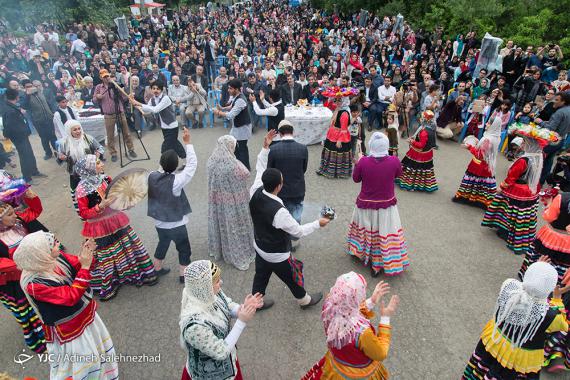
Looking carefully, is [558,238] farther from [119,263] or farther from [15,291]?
[15,291]

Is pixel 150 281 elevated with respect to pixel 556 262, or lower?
lower

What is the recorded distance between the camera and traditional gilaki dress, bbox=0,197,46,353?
344 centimetres

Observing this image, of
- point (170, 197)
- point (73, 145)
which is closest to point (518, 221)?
point (170, 197)

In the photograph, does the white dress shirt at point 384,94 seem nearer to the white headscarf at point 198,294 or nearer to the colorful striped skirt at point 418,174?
the colorful striped skirt at point 418,174

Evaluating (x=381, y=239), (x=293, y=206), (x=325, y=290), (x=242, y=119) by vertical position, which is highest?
(x=242, y=119)

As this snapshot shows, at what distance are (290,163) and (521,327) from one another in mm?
2992

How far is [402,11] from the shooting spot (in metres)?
23.1

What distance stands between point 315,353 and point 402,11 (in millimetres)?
24423

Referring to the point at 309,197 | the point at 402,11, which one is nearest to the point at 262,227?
the point at 309,197

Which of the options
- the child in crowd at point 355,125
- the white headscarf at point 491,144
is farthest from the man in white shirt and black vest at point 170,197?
the white headscarf at point 491,144

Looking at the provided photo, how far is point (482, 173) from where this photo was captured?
6254 mm

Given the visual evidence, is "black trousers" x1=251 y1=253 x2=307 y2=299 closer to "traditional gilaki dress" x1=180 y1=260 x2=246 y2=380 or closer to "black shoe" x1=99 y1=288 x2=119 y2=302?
"traditional gilaki dress" x1=180 y1=260 x2=246 y2=380

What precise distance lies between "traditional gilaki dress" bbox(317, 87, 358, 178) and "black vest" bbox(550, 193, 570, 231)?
4.23 meters

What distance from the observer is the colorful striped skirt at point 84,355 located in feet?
9.52
